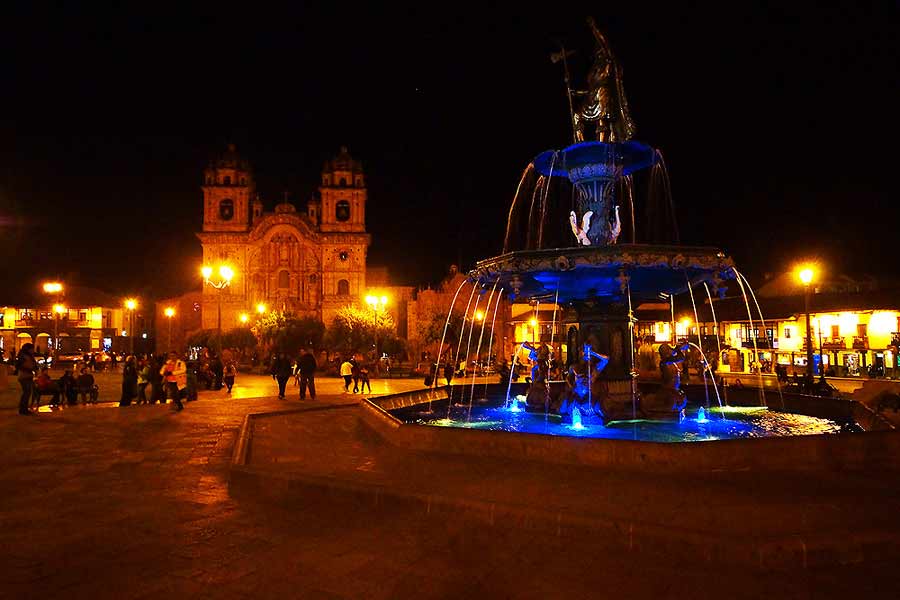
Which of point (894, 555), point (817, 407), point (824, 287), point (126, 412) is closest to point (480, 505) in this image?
point (894, 555)

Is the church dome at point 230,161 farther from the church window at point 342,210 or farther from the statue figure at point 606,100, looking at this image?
the statue figure at point 606,100

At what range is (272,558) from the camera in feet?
14.9

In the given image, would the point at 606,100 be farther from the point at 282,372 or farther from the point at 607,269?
the point at 282,372

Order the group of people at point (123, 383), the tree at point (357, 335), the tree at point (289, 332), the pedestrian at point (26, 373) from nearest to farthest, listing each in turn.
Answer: the pedestrian at point (26, 373), the group of people at point (123, 383), the tree at point (357, 335), the tree at point (289, 332)

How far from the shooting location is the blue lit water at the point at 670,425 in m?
8.99

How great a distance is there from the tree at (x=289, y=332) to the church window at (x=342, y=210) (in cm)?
1668

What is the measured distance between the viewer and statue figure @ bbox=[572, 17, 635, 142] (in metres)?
11.0

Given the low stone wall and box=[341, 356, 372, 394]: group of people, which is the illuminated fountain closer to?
the low stone wall

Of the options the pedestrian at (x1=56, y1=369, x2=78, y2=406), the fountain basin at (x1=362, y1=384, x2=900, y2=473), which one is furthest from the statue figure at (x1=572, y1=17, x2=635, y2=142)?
the pedestrian at (x1=56, y1=369, x2=78, y2=406)

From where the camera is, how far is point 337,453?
316 inches

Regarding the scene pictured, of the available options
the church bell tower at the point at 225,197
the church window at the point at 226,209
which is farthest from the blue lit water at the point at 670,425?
the church window at the point at 226,209

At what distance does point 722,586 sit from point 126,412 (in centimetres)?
1301

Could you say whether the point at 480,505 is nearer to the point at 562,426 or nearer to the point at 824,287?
the point at 562,426

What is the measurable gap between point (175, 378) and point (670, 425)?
10556 millimetres
